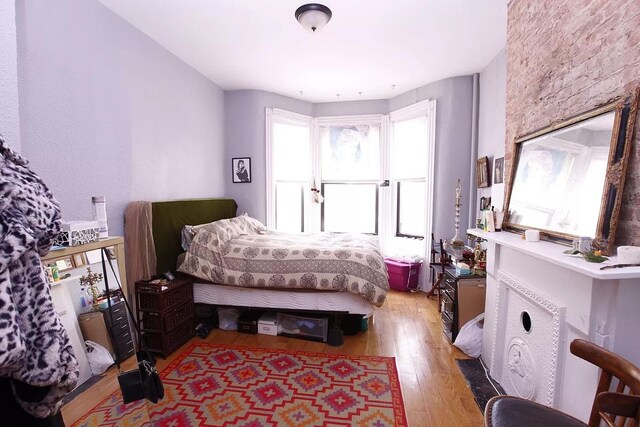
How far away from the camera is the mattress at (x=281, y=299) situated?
2.73 m

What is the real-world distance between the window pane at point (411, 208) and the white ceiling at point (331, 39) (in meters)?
1.47

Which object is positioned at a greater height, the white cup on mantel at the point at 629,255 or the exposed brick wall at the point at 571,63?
the exposed brick wall at the point at 571,63

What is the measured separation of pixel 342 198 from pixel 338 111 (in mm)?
1421

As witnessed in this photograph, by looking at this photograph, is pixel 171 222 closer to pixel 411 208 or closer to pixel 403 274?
pixel 403 274

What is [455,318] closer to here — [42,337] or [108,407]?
[108,407]

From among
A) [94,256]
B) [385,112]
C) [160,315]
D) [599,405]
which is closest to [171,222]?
[160,315]

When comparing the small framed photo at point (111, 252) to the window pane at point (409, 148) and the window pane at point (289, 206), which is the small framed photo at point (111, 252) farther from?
the window pane at point (409, 148)

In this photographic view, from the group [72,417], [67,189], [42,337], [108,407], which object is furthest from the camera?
[67,189]

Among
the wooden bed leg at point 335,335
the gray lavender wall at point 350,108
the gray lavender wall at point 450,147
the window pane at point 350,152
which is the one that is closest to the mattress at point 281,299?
the wooden bed leg at point 335,335

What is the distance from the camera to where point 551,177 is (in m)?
1.76

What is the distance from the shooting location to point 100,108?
90.7 inches

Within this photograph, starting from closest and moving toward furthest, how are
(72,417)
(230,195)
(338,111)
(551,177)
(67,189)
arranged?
(72,417), (551,177), (67,189), (230,195), (338,111)

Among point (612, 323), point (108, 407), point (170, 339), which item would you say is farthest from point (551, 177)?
point (170, 339)

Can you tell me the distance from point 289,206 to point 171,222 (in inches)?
83.8
